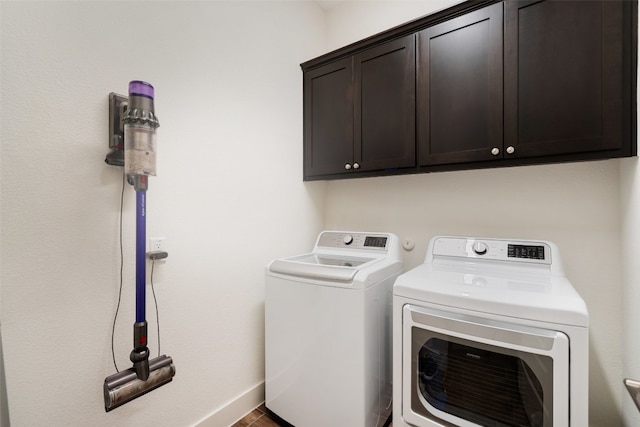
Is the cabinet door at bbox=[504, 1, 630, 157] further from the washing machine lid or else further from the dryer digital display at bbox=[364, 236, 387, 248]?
the washing machine lid

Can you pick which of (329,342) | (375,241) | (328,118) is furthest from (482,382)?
(328,118)

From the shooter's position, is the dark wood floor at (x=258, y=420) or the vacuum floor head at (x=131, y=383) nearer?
the vacuum floor head at (x=131, y=383)

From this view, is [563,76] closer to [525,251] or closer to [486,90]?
[486,90]

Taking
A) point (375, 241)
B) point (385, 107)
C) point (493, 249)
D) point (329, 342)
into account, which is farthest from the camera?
point (375, 241)

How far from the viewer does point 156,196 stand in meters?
1.31

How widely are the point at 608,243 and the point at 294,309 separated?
1.65 metres

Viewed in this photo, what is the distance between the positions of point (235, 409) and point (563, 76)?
240 centimetres

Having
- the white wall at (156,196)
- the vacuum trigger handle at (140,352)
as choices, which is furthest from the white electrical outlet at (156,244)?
the vacuum trigger handle at (140,352)

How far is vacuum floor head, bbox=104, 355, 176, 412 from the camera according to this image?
1.00m

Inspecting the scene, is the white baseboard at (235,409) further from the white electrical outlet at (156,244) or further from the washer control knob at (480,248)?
the washer control knob at (480,248)

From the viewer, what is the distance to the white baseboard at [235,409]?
1.52 metres

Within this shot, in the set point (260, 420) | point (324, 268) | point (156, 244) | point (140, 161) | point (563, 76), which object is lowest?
point (260, 420)

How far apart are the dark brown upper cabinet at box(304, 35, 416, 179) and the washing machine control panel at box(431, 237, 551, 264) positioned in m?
0.53

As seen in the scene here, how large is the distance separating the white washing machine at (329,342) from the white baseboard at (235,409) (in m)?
0.13
